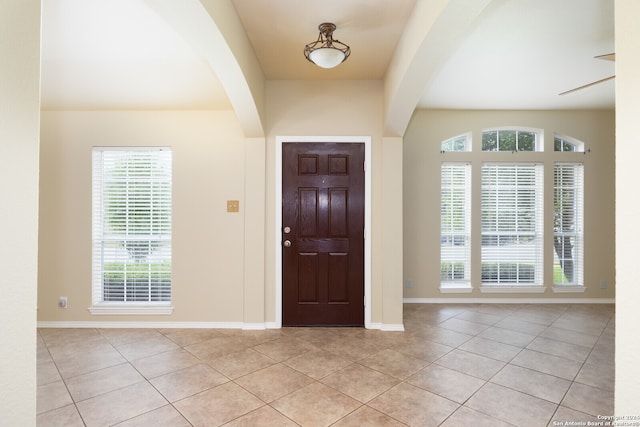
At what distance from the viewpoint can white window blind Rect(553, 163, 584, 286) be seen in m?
4.77

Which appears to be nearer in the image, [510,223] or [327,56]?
[327,56]

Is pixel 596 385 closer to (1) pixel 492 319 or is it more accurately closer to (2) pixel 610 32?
(1) pixel 492 319

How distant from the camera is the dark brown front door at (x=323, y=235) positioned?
367 cm

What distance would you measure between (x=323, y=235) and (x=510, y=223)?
2.97m

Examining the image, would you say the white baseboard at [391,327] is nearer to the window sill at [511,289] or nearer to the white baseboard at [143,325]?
the white baseboard at [143,325]

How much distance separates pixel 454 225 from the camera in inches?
189

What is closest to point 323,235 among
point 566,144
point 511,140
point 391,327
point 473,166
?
point 391,327

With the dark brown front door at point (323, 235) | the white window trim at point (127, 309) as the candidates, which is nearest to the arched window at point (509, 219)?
the dark brown front door at point (323, 235)

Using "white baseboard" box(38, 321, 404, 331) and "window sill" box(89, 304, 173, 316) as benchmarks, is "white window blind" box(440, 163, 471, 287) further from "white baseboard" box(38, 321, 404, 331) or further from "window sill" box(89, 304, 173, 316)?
"window sill" box(89, 304, 173, 316)

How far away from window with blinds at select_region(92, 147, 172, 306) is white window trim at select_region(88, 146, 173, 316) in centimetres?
3

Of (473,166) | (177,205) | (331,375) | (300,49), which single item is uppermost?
(300,49)

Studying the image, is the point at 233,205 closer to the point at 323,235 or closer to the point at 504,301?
the point at 323,235

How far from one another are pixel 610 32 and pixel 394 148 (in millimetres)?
1956
